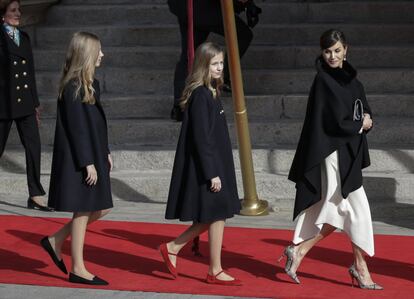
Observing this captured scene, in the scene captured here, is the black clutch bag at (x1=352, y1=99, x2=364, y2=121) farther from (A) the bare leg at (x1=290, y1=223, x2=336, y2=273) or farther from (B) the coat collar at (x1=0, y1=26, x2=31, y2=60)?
(B) the coat collar at (x1=0, y1=26, x2=31, y2=60)

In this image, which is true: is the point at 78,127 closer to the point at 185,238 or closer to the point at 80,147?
the point at 80,147

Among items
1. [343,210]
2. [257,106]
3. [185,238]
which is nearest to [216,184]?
[185,238]

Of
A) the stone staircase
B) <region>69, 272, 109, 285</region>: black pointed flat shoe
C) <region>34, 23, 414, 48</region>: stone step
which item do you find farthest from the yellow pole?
<region>34, 23, 414, 48</region>: stone step

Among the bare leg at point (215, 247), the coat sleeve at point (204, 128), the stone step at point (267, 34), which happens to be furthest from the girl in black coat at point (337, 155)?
the stone step at point (267, 34)

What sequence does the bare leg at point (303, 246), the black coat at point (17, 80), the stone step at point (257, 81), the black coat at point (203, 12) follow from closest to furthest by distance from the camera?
the bare leg at point (303, 246) → the black coat at point (17, 80) → the black coat at point (203, 12) → the stone step at point (257, 81)

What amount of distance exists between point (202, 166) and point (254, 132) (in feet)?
12.3

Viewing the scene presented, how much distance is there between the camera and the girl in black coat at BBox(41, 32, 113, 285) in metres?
7.25

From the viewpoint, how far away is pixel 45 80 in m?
12.1

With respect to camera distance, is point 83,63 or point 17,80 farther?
point 17,80

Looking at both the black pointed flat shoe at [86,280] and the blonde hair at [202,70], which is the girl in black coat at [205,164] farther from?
the black pointed flat shoe at [86,280]

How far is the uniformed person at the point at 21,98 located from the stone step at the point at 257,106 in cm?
175

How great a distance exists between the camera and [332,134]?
289 inches

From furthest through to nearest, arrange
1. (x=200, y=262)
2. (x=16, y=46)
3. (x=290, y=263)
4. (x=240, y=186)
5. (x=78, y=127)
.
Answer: (x=240, y=186), (x=16, y=46), (x=200, y=262), (x=290, y=263), (x=78, y=127)

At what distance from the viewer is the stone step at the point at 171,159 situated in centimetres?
1025
